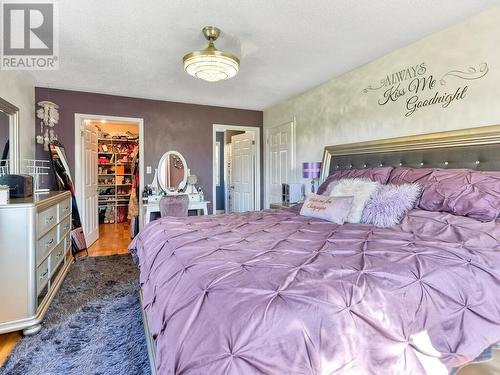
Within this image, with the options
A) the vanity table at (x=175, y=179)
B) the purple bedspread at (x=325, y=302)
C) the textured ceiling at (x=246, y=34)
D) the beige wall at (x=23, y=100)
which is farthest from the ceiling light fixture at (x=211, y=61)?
the vanity table at (x=175, y=179)

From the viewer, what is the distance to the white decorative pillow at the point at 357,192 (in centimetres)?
229

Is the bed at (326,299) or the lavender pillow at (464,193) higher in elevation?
the lavender pillow at (464,193)

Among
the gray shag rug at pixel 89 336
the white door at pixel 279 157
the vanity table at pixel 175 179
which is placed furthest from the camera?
the vanity table at pixel 175 179

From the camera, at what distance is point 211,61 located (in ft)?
7.71

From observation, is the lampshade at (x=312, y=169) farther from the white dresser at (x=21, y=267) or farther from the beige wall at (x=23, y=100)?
the beige wall at (x=23, y=100)

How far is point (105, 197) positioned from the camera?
654 cm

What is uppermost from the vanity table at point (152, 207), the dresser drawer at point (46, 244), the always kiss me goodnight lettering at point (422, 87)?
the always kiss me goodnight lettering at point (422, 87)

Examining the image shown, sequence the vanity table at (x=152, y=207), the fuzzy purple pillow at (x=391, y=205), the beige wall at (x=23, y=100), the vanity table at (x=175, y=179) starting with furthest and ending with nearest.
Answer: the vanity table at (x=175, y=179) < the vanity table at (x=152, y=207) < the beige wall at (x=23, y=100) < the fuzzy purple pillow at (x=391, y=205)

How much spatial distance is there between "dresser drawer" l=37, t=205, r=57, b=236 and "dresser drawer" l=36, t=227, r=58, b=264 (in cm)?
6

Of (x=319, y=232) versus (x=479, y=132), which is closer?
(x=319, y=232)

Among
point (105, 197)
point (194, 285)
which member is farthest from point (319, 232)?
point (105, 197)

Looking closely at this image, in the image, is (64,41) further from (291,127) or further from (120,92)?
(291,127)

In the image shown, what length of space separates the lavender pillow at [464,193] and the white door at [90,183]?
4.48m

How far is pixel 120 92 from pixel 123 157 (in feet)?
9.20
